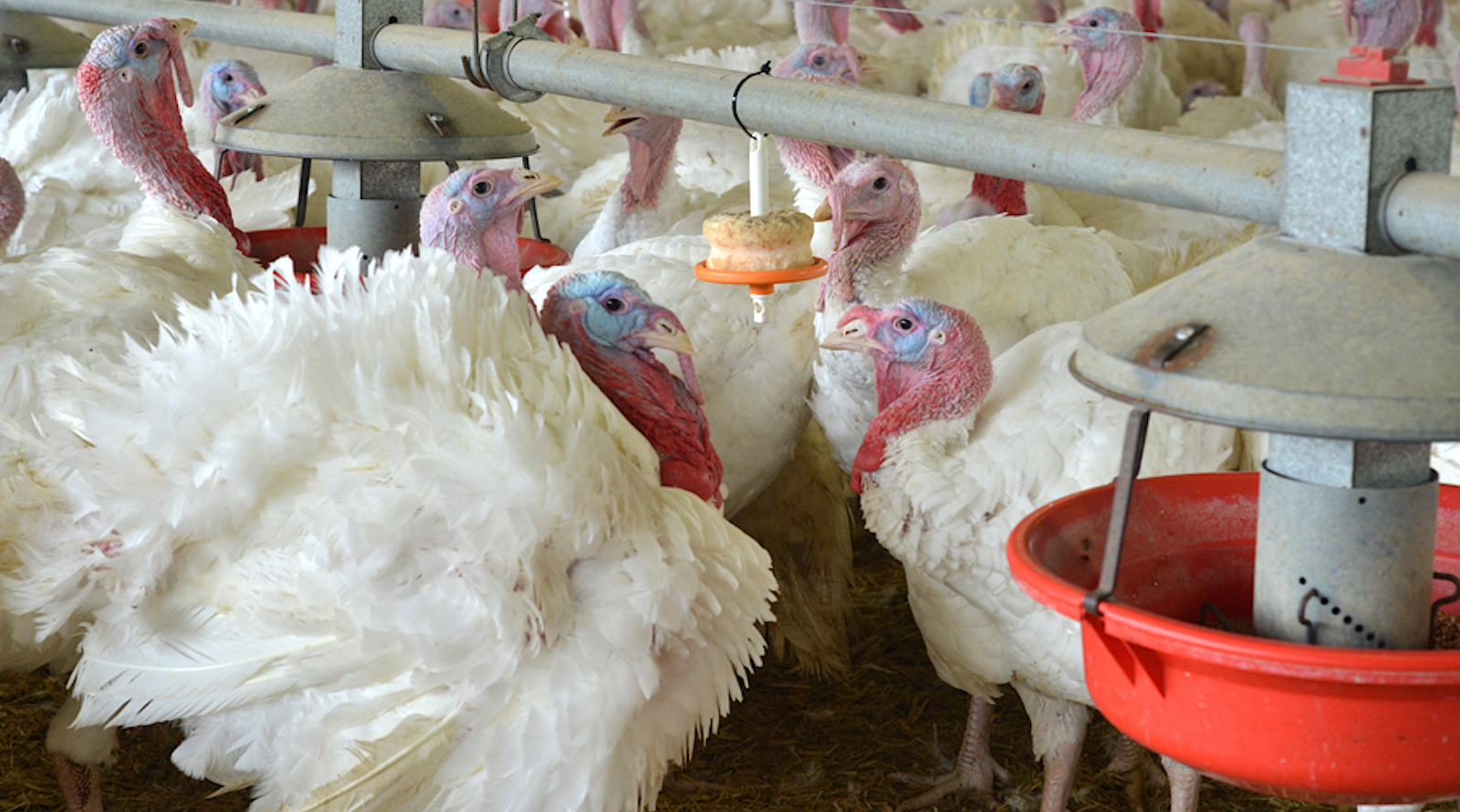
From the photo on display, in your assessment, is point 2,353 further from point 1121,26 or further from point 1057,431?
point 1121,26

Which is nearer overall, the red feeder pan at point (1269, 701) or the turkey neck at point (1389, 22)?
the red feeder pan at point (1269, 701)

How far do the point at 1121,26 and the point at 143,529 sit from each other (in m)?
3.54

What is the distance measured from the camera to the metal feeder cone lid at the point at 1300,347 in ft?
2.57

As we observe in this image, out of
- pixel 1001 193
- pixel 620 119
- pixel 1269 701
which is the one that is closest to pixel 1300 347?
pixel 1269 701

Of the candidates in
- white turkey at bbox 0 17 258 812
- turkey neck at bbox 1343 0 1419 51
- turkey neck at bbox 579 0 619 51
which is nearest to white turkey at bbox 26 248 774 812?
white turkey at bbox 0 17 258 812

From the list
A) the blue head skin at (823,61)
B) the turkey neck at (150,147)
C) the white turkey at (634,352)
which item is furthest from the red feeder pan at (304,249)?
the blue head skin at (823,61)

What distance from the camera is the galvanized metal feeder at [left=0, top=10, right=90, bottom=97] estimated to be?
11.3 feet

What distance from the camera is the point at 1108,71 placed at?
4230 millimetres

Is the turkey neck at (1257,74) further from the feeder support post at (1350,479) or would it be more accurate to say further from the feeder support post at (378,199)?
the feeder support post at (1350,479)

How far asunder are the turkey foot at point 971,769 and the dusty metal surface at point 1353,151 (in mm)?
1911

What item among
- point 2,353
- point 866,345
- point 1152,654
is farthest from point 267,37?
point 1152,654

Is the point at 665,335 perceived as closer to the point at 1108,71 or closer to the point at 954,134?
the point at 954,134

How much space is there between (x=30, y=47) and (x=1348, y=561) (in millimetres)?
3532

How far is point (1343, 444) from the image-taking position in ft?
3.06
